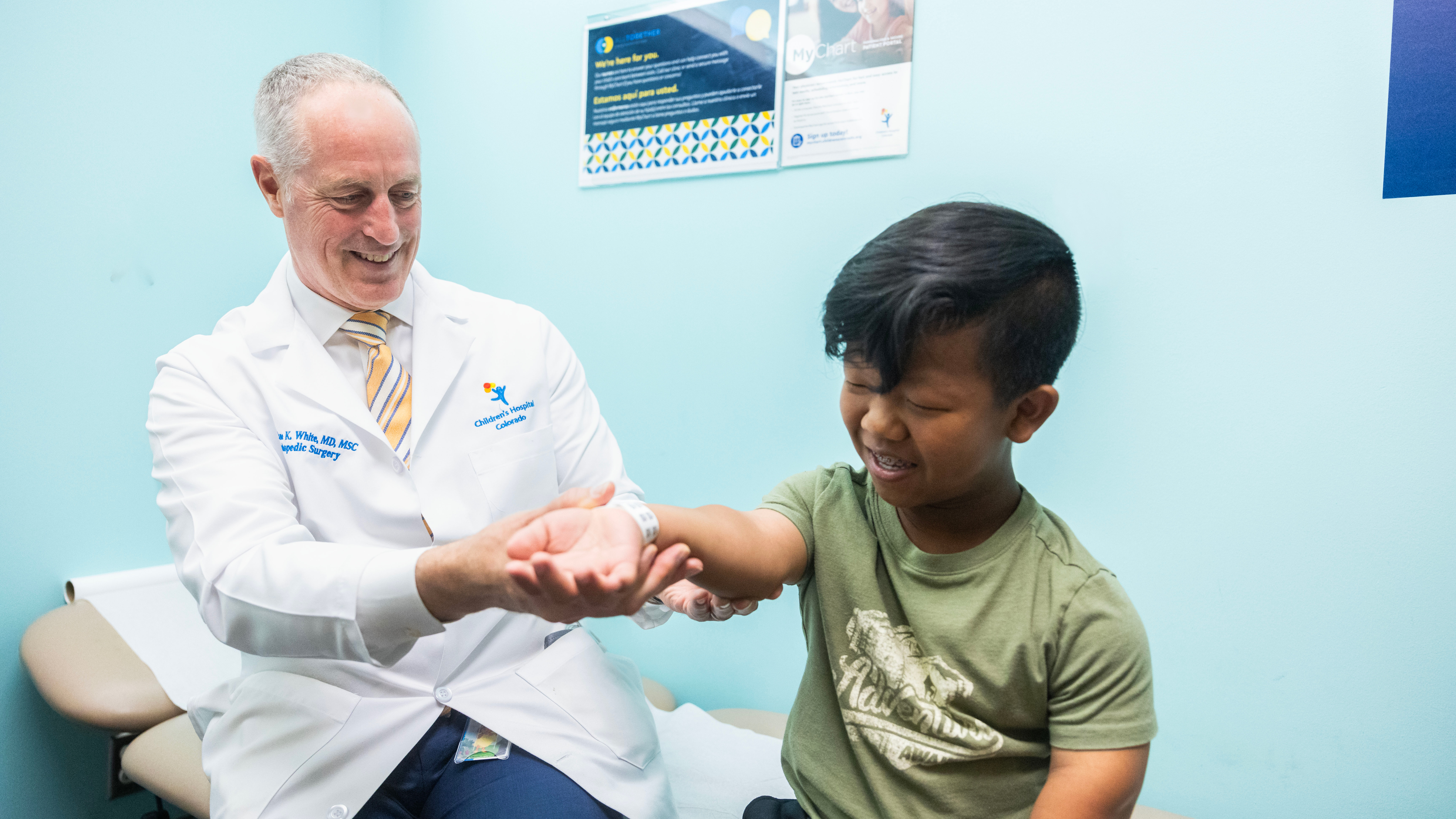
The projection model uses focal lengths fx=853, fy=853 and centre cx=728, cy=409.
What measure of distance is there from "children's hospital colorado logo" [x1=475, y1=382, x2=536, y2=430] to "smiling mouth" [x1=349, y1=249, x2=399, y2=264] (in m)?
0.23

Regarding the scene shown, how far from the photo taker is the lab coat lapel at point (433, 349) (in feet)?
4.05

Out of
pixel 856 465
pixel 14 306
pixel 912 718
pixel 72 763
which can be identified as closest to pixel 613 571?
pixel 912 718

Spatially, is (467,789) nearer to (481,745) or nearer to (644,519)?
Answer: (481,745)

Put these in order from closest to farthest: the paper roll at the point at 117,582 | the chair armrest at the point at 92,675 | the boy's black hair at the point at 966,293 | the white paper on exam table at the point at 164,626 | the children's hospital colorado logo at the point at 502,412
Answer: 1. the boy's black hair at the point at 966,293
2. the children's hospital colorado logo at the point at 502,412
3. the chair armrest at the point at 92,675
4. the white paper on exam table at the point at 164,626
5. the paper roll at the point at 117,582

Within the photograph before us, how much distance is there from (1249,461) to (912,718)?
85cm

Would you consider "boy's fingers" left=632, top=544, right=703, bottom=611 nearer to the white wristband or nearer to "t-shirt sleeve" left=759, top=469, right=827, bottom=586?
the white wristband

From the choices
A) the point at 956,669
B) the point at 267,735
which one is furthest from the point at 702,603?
the point at 267,735

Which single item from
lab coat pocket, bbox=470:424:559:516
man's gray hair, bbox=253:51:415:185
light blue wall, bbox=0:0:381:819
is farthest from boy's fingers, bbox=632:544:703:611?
light blue wall, bbox=0:0:381:819

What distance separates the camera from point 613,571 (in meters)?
0.79

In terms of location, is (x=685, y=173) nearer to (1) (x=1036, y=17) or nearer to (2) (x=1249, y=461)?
(1) (x=1036, y=17)

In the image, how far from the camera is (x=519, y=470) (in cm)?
128

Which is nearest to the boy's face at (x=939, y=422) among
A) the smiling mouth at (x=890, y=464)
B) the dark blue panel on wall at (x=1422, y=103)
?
the smiling mouth at (x=890, y=464)

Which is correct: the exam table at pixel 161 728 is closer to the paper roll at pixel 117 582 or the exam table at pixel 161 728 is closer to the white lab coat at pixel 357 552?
the paper roll at pixel 117 582

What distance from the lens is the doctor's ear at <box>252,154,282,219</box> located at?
1.25m
